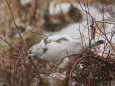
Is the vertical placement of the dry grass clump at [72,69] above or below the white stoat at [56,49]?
below

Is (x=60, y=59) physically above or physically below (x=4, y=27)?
below

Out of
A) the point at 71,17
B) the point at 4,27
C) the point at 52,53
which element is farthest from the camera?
the point at 71,17

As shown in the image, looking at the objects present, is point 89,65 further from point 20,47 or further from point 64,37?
point 20,47

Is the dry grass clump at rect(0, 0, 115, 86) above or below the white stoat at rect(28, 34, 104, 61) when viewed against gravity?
below

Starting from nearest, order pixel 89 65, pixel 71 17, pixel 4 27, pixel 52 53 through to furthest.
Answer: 1. pixel 89 65
2. pixel 52 53
3. pixel 4 27
4. pixel 71 17

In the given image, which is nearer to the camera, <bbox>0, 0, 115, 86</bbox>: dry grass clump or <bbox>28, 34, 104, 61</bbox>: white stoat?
<bbox>0, 0, 115, 86</bbox>: dry grass clump

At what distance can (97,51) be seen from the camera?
176 centimetres

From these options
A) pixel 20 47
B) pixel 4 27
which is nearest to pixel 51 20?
pixel 4 27

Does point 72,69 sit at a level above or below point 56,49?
below

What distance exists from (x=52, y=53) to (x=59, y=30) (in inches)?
122

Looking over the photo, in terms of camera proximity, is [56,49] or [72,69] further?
[56,49]

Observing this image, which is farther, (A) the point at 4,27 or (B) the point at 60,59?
(A) the point at 4,27

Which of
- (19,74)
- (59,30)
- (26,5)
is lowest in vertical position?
(19,74)

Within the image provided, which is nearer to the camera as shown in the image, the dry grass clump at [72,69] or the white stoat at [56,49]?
the dry grass clump at [72,69]
